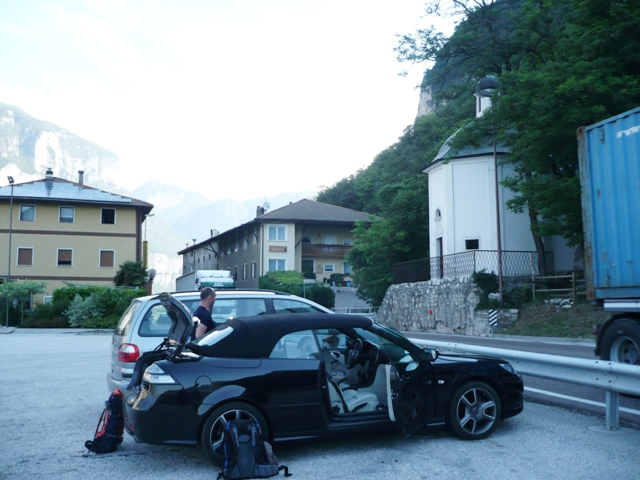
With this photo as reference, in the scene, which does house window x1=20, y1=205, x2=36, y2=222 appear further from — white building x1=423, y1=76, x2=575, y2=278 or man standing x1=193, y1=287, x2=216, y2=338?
man standing x1=193, y1=287, x2=216, y2=338

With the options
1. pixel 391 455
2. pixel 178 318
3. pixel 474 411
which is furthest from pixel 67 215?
pixel 391 455

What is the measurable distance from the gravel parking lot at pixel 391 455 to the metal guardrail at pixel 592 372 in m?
0.32

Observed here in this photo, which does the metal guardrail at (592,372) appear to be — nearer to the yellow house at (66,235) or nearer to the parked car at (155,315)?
the parked car at (155,315)

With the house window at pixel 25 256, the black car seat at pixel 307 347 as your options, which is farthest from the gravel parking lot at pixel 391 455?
the house window at pixel 25 256

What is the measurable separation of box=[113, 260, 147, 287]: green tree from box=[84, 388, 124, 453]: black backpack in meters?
41.4

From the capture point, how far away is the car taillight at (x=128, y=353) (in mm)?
8062

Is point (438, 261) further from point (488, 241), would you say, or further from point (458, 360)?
point (458, 360)

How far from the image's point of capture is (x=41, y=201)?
5297 cm

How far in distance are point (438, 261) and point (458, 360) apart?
1188 inches

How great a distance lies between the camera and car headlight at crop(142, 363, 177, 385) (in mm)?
5684

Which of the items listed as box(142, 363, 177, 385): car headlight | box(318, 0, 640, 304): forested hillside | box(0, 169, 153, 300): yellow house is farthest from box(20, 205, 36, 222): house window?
box(142, 363, 177, 385): car headlight

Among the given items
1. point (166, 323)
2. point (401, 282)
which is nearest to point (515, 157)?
point (401, 282)

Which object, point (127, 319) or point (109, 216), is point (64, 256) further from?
point (127, 319)

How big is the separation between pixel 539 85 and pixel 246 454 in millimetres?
22849
